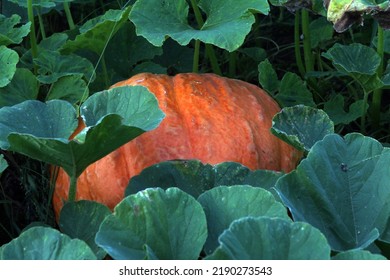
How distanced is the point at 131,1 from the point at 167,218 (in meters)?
1.10

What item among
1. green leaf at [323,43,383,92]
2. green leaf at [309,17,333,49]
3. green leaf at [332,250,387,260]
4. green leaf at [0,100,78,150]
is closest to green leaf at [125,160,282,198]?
green leaf at [0,100,78,150]

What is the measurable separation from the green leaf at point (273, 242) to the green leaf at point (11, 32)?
883 millimetres

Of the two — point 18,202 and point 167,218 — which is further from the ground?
point 167,218

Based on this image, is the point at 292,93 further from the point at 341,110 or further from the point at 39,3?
the point at 39,3

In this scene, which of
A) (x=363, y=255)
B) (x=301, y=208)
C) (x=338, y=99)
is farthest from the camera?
(x=338, y=99)

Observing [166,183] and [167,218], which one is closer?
[167,218]

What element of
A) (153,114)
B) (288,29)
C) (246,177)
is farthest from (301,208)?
(288,29)

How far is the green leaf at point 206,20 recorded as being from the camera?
1770 millimetres

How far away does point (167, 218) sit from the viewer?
4.51ft

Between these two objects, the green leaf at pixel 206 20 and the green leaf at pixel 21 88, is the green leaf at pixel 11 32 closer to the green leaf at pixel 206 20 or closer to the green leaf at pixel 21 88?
the green leaf at pixel 21 88

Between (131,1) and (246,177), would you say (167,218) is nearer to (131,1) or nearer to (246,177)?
(246,177)

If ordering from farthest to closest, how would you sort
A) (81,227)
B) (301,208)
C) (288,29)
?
(288,29)
(81,227)
(301,208)

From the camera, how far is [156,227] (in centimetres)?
137

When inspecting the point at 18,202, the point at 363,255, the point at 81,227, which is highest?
the point at 363,255
